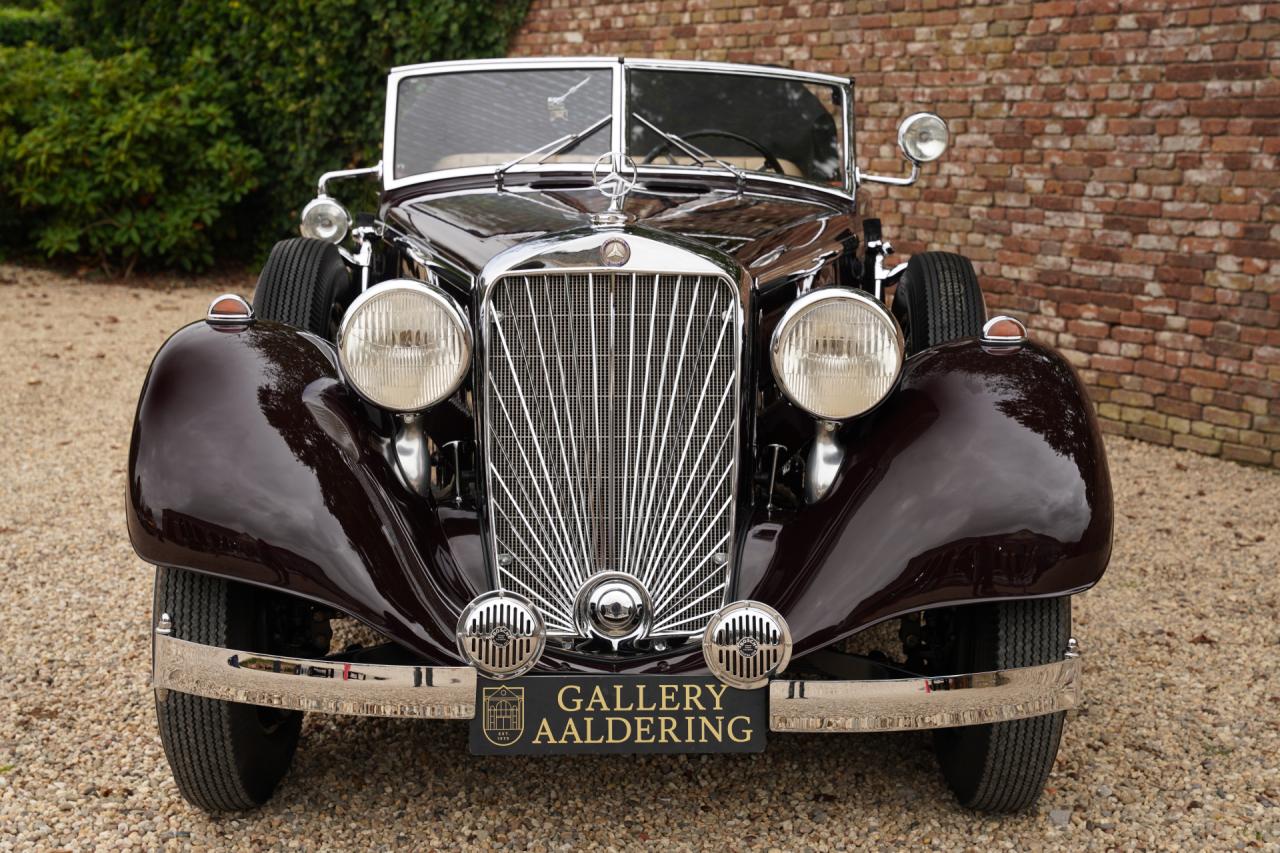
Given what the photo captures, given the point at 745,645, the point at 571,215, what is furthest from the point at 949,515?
the point at 571,215

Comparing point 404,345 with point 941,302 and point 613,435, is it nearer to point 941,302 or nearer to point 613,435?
point 613,435

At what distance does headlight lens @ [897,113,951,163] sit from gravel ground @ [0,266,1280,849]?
5.41 ft

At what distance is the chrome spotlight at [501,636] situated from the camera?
238cm

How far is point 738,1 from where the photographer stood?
26.2ft

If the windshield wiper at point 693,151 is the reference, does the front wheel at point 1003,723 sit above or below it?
below

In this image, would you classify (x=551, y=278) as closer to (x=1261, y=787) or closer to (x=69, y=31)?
(x=1261, y=787)

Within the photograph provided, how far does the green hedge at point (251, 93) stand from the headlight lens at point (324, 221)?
567 centimetres

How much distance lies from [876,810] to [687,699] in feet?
2.52

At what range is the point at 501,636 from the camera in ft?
7.82

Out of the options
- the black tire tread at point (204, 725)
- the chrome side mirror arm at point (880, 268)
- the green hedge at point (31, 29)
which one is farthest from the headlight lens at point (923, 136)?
the green hedge at point (31, 29)

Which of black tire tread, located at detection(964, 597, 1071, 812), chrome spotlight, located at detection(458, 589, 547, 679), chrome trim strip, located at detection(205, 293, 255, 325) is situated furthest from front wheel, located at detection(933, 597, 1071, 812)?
chrome trim strip, located at detection(205, 293, 255, 325)

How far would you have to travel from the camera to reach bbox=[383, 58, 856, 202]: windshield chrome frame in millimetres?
3715

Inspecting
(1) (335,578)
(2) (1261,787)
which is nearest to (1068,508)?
(2) (1261,787)

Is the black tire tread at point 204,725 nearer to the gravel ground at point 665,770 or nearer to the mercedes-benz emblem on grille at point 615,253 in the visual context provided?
the gravel ground at point 665,770
